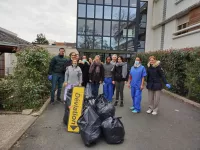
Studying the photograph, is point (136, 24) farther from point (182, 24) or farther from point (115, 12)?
point (182, 24)

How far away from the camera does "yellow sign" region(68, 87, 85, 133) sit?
4387 mm

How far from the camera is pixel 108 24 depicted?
70.5 ft

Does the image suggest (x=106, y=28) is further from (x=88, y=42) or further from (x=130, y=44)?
(x=130, y=44)

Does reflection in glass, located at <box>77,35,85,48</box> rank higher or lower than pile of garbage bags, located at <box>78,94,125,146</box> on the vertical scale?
higher

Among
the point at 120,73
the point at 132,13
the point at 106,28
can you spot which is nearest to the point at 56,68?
the point at 120,73

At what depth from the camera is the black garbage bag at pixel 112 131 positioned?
A: 3768mm

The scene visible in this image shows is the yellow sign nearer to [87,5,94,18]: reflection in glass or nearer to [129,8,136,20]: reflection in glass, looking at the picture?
[87,5,94,18]: reflection in glass

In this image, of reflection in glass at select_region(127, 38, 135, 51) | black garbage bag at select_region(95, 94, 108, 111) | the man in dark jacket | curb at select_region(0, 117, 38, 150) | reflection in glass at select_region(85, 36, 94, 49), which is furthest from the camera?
reflection in glass at select_region(127, 38, 135, 51)

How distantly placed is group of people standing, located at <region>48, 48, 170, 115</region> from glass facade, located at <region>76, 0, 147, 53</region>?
47.8 feet

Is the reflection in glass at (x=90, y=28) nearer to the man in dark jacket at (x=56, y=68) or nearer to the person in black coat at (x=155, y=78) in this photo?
the man in dark jacket at (x=56, y=68)

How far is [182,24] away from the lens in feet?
48.7

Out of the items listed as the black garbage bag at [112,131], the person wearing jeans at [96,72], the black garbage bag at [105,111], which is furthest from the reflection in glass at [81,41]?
the black garbage bag at [112,131]

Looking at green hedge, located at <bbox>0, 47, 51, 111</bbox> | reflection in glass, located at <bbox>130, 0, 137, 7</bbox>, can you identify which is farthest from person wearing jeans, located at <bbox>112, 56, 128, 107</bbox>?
reflection in glass, located at <bbox>130, 0, 137, 7</bbox>

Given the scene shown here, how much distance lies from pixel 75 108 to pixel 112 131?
44.9 inches
